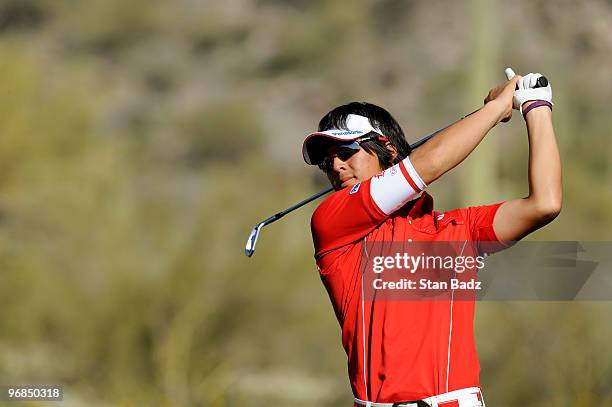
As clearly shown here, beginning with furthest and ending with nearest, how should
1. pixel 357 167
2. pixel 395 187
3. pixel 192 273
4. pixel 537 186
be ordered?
pixel 192 273 → pixel 357 167 → pixel 395 187 → pixel 537 186

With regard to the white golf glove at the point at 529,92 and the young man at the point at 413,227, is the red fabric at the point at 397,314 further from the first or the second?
the white golf glove at the point at 529,92

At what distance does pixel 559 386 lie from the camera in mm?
9922

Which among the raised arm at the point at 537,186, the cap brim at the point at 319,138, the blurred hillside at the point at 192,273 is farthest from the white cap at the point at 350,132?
the blurred hillside at the point at 192,273

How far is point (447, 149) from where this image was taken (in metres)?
3.45

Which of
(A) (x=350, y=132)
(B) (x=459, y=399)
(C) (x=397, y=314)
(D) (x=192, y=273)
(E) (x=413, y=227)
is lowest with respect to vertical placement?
(B) (x=459, y=399)

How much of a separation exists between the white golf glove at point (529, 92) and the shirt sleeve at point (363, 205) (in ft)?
1.38

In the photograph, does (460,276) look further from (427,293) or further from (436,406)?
(436,406)

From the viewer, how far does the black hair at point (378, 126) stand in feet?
12.9

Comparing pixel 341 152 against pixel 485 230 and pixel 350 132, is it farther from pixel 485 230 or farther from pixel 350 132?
pixel 485 230

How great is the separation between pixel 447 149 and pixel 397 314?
0.58m

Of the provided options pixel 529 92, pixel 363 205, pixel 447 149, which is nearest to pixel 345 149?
pixel 363 205

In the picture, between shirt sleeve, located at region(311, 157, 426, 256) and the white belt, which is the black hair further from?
the white belt

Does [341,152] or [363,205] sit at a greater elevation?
[341,152]

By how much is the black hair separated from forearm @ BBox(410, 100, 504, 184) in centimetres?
42
